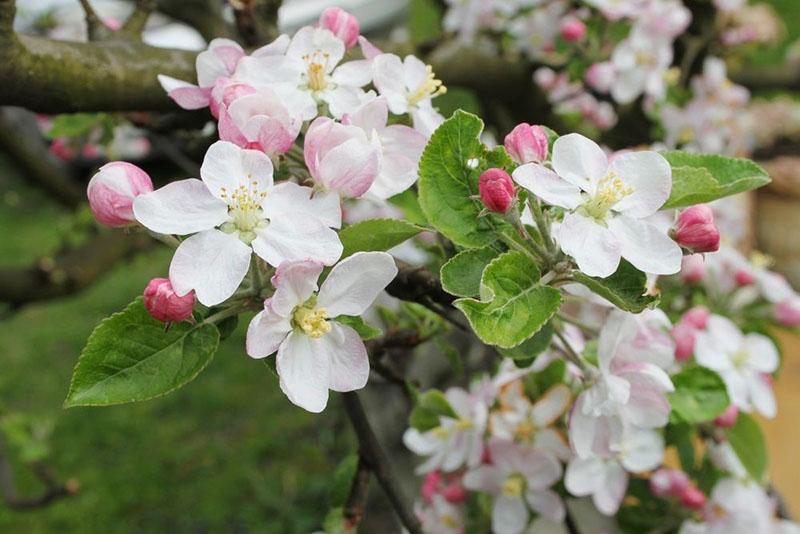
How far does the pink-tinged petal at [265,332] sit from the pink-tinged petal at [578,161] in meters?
0.20

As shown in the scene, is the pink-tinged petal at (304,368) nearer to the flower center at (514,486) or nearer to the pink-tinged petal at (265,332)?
the pink-tinged petal at (265,332)

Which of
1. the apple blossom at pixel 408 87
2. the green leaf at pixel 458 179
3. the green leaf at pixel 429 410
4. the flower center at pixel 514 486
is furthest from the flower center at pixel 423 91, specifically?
the flower center at pixel 514 486

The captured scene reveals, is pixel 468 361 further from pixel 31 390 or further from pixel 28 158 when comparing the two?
pixel 31 390

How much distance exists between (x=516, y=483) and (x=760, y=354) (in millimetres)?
369

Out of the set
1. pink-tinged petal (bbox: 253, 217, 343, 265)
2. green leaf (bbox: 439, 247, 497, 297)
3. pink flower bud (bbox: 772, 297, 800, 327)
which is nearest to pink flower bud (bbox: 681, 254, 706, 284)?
pink flower bud (bbox: 772, 297, 800, 327)

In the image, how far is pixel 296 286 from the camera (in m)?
0.50

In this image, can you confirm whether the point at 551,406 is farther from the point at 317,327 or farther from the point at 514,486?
the point at 317,327

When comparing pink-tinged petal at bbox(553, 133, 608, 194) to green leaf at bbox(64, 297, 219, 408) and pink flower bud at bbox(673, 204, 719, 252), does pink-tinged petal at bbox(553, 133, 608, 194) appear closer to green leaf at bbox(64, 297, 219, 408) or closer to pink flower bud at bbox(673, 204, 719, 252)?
pink flower bud at bbox(673, 204, 719, 252)

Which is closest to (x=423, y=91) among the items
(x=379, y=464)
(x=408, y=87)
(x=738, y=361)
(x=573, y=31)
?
(x=408, y=87)

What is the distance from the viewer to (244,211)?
0.51 metres

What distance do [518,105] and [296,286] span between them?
1235mm

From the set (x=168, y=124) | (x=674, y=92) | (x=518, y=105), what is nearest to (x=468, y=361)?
(x=518, y=105)

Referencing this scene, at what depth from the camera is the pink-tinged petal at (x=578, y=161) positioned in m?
0.55

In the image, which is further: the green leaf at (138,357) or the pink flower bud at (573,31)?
the pink flower bud at (573,31)
